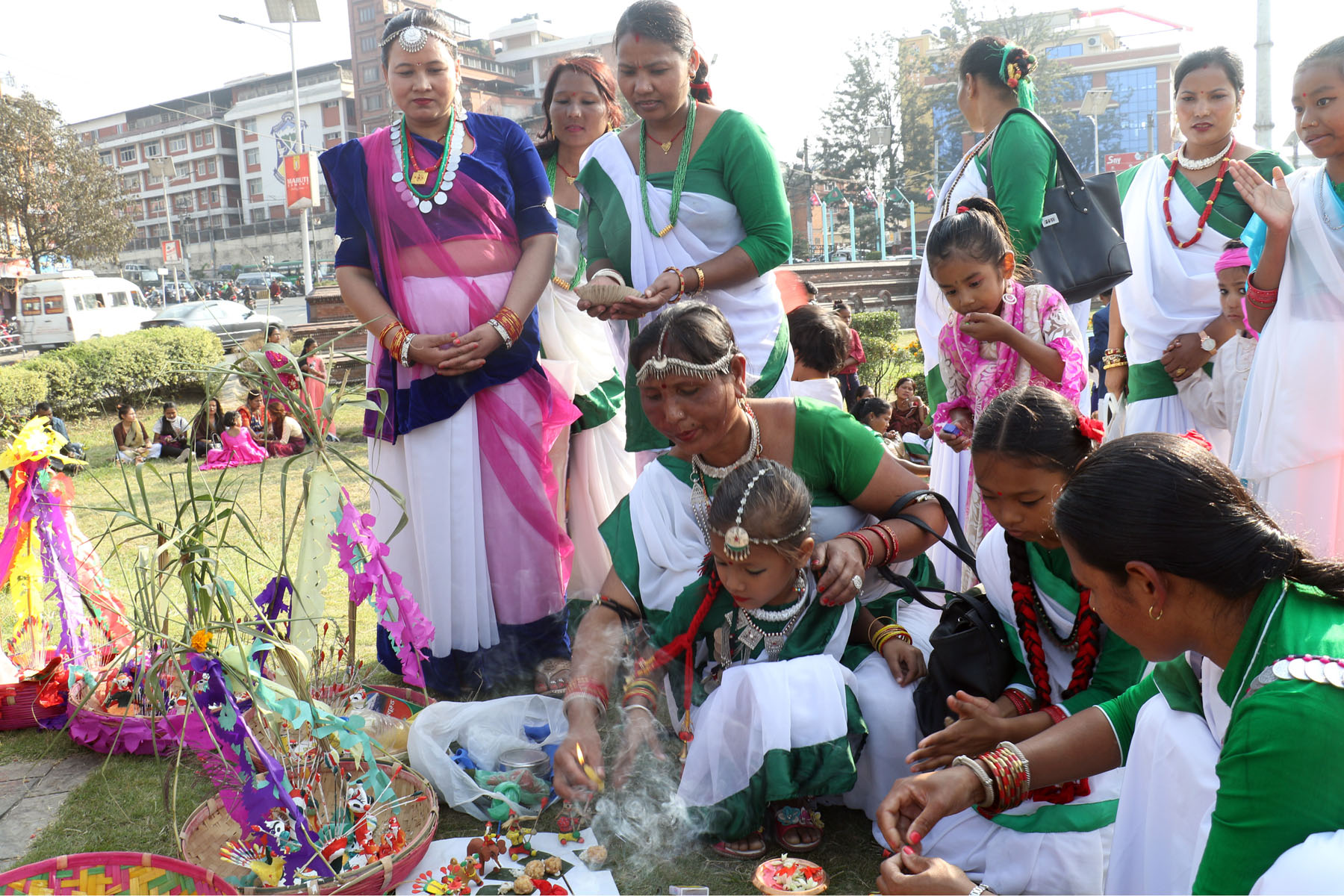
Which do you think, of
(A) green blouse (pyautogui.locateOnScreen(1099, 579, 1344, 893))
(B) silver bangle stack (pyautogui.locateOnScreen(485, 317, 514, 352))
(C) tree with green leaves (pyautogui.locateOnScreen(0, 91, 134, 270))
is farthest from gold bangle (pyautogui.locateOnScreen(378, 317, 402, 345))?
(C) tree with green leaves (pyautogui.locateOnScreen(0, 91, 134, 270))

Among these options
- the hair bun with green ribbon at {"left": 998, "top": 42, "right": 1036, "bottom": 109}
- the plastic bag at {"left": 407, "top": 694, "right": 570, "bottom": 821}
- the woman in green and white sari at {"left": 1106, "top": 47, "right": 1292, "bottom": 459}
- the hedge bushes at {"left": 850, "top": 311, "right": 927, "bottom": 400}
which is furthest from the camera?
the hedge bushes at {"left": 850, "top": 311, "right": 927, "bottom": 400}

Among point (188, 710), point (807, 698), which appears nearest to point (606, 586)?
point (807, 698)

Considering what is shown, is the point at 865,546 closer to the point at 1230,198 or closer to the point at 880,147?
the point at 1230,198

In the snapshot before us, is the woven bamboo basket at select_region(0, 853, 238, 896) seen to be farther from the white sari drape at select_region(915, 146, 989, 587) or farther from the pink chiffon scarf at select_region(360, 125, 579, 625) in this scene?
the white sari drape at select_region(915, 146, 989, 587)

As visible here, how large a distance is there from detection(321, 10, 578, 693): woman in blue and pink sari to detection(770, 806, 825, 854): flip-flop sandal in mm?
1435

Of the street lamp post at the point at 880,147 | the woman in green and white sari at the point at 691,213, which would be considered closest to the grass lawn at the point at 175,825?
the woman in green and white sari at the point at 691,213

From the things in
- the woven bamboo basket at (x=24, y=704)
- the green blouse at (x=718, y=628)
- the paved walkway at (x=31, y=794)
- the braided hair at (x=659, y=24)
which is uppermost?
the braided hair at (x=659, y=24)

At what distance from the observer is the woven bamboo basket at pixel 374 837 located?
2.10 m

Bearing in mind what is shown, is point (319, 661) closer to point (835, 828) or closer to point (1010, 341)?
point (835, 828)

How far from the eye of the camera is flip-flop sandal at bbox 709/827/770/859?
2361mm

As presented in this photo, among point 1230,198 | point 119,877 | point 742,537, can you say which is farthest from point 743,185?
point 119,877

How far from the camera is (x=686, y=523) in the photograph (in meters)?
2.85

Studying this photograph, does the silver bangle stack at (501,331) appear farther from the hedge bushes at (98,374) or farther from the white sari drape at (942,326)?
the hedge bushes at (98,374)

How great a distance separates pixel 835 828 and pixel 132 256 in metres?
65.8
